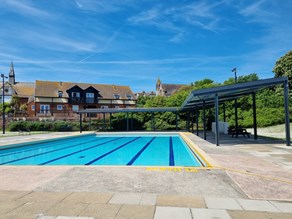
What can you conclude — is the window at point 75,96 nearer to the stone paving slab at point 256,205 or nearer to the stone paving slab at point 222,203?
the stone paving slab at point 222,203

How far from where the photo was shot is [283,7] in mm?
11383

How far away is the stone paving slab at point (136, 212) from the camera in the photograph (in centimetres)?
314

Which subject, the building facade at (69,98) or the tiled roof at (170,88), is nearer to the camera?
the building facade at (69,98)

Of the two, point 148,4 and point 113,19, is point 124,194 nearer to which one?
point 148,4

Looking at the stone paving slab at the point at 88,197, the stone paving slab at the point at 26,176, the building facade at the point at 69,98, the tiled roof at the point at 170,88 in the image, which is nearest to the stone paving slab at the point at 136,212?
the stone paving slab at the point at 88,197

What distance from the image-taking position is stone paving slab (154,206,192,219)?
10.2ft

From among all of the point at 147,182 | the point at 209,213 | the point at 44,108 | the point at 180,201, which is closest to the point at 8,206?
the point at 147,182

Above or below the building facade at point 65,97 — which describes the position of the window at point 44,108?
below

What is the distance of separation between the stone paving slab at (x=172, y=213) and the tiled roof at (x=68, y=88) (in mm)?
39442

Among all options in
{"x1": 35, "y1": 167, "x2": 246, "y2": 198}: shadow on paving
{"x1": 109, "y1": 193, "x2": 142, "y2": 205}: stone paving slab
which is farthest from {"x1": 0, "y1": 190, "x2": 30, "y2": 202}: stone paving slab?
{"x1": 109, "y1": 193, "x2": 142, "y2": 205}: stone paving slab

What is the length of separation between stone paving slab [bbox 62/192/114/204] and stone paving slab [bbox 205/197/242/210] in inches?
67.2

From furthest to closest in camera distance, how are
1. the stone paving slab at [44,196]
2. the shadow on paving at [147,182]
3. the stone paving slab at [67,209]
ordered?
1. the shadow on paving at [147,182]
2. the stone paving slab at [44,196]
3. the stone paving slab at [67,209]

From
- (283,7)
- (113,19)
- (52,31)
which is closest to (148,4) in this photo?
(113,19)

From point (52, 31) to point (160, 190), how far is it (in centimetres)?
1182
